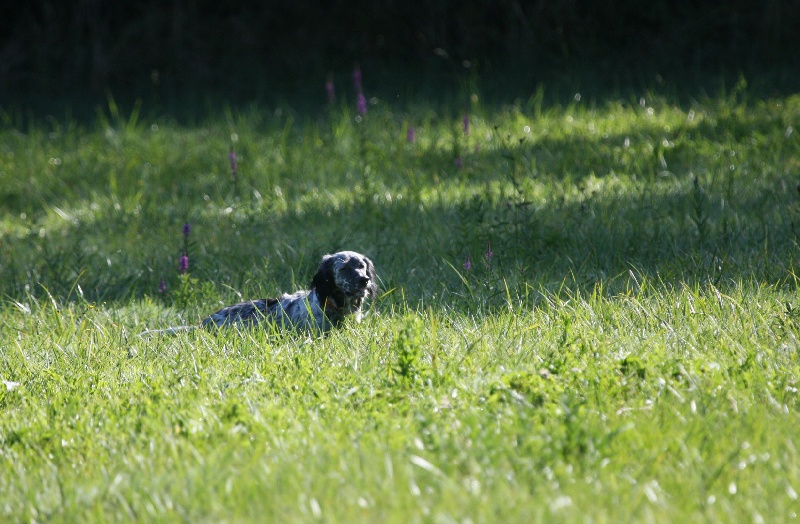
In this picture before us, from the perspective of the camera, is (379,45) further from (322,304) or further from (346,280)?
(346,280)

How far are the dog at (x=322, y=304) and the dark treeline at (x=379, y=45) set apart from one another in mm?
6100

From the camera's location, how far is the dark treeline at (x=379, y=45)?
11102 mm

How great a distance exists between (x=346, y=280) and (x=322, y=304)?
0.95 ft

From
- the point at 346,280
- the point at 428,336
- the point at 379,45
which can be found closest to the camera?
the point at 428,336

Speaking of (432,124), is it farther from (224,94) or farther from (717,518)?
(717,518)

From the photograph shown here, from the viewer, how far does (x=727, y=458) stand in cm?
289

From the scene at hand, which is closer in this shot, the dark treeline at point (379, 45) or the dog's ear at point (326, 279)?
the dog's ear at point (326, 279)

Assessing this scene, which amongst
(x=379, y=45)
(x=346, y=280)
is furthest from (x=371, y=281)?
(x=379, y=45)

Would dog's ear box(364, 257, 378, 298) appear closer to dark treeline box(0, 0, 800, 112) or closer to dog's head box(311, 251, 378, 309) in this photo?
dog's head box(311, 251, 378, 309)

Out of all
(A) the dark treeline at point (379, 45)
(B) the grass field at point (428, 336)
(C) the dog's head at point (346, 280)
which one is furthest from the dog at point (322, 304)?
(A) the dark treeline at point (379, 45)

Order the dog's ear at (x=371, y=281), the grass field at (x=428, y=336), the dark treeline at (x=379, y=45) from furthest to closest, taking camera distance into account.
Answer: the dark treeline at (x=379, y=45), the dog's ear at (x=371, y=281), the grass field at (x=428, y=336)

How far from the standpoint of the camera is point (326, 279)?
4895 mm

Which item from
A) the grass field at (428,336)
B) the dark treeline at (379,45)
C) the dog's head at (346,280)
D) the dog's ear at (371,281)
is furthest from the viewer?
the dark treeline at (379,45)

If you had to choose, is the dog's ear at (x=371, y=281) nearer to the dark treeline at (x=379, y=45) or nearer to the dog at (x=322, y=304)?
the dog at (x=322, y=304)
